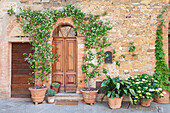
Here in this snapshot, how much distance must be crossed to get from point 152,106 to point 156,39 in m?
2.34

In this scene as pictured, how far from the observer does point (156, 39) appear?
4.87 meters

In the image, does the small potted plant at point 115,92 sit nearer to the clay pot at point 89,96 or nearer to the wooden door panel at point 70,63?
the clay pot at point 89,96

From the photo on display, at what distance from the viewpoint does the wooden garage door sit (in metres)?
5.03

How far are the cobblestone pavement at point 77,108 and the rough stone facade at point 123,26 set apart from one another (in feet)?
2.78

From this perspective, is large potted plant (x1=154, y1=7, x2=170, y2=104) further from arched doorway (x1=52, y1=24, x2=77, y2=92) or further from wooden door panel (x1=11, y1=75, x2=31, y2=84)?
wooden door panel (x1=11, y1=75, x2=31, y2=84)

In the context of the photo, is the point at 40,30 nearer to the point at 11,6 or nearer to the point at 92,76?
the point at 11,6

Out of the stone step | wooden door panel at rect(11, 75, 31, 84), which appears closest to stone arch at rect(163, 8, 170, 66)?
the stone step

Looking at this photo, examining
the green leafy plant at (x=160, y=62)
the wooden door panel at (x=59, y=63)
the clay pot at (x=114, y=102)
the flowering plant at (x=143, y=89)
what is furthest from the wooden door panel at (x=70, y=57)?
the green leafy plant at (x=160, y=62)

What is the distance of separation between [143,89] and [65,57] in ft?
9.51

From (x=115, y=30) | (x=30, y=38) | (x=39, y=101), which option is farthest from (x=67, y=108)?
(x=115, y=30)

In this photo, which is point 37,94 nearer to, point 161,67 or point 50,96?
point 50,96

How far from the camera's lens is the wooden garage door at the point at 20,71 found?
503 centimetres

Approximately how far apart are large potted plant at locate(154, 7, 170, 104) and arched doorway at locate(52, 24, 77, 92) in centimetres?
296

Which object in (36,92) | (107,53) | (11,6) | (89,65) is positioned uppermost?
(11,6)
